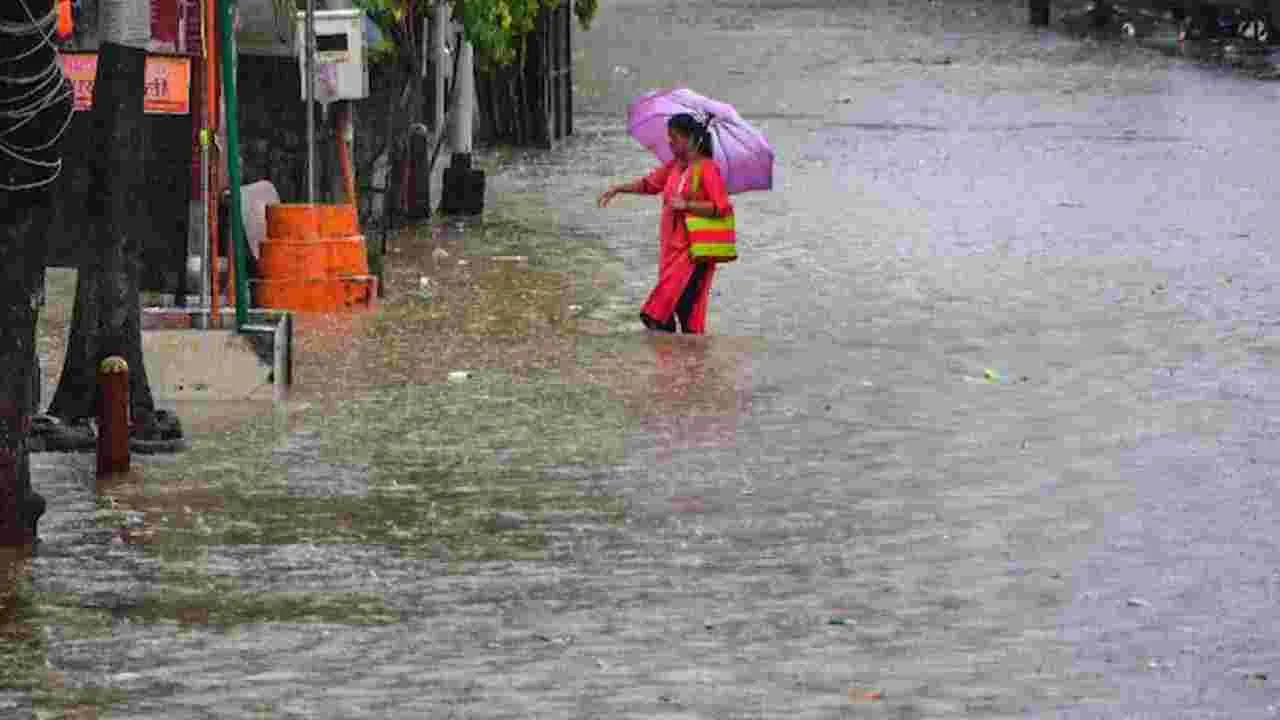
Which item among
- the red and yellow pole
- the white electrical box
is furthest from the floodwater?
the red and yellow pole

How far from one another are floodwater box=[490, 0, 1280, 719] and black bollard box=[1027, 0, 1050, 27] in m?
18.2

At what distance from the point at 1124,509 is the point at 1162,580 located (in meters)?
1.39

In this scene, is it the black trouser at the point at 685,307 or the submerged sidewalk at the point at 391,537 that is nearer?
the submerged sidewalk at the point at 391,537

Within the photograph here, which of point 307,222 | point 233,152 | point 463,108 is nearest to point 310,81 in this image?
point 307,222

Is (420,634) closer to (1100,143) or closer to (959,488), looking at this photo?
(959,488)

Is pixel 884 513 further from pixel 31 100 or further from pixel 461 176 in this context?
pixel 461 176

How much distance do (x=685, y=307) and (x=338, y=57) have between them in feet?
9.42

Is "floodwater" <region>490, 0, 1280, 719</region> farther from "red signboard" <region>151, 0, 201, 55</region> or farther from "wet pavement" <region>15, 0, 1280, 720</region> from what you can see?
"red signboard" <region>151, 0, 201, 55</region>

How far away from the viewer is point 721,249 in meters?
17.6

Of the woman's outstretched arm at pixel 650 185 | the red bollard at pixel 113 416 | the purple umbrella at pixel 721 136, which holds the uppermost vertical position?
the purple umbrella at pixel 721 136

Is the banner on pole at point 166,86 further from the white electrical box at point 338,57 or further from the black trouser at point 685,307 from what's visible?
the white electrical box at point 338,57

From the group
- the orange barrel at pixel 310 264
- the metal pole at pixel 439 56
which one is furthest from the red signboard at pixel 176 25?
the metal pole at pixel 439 56

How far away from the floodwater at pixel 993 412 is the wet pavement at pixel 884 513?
3 centimetres

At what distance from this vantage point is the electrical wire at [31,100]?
1132 centimetres
